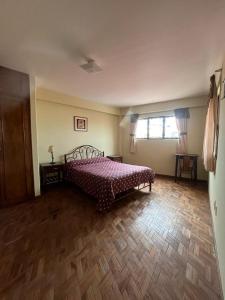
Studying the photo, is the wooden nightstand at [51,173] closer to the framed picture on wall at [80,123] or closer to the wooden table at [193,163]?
the framed picture on wall at [80,123]

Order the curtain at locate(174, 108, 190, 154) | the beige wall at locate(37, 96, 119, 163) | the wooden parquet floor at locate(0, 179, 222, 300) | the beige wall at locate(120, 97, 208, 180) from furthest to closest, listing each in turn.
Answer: the curtain at locate(174, 108, 190, 154)
the beige wall at locate(120, 97, 208, 180)
the beige wall at locate(37, 96, 119, 163)
the wooden parquet floor at locate(0, 179, 222, 300)

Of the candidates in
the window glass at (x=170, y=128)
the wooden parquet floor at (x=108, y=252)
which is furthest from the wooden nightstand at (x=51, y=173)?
the window glass at (x=170, y=128)

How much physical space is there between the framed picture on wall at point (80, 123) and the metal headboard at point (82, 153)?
575 mm

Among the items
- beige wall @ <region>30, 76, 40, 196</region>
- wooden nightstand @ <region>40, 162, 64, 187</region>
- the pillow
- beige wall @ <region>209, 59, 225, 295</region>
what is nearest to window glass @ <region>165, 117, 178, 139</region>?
the pillow

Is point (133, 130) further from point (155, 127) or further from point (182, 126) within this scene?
point (182, 126)

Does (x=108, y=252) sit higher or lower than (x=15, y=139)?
lower

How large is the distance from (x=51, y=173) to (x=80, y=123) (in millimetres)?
1747

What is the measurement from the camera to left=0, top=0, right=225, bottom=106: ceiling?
147 cm

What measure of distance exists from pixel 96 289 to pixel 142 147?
4767mm

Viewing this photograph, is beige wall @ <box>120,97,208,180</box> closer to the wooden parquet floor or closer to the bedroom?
the bedroom

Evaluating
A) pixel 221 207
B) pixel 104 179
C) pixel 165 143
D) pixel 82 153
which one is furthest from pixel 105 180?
pixel 165 143

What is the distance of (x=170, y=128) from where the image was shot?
16.8 feet

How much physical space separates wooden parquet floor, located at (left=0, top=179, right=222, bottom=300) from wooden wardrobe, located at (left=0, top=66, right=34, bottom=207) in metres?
0.34

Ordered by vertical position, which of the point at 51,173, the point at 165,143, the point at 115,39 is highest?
the point at 115,39
